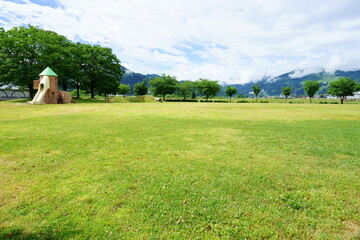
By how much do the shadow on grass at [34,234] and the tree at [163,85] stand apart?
94768 millimetres

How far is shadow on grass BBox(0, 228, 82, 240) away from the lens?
12.6ft

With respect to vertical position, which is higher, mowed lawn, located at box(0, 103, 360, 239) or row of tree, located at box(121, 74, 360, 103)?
row of tree, located at box(121, 74, 360, 103)

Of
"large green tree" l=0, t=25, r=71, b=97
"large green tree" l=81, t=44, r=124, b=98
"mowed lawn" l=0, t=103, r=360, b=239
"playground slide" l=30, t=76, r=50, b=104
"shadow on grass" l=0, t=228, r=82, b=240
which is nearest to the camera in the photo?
"shadow on grass" l=0, t=228, r=82, b=240

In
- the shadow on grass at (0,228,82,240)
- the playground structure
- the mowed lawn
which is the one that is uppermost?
the playground structure

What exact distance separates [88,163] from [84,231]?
13.7 feet

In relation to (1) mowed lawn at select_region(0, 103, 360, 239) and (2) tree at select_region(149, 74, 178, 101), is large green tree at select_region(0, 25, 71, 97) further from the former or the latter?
(1) mowed lawn at select_region(0, 103, 360, 239)

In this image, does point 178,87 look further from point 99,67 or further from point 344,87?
point 344,87

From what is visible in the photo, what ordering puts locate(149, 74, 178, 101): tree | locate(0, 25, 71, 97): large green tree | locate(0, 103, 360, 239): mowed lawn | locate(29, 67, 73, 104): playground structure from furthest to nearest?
locate(149, 74, 178, 101): tree
locate(0, 25, 71, 97): large green tree
locate(29, 67, 73, 104): playground structure
locate(0, 103, 360, 239): mowed lawn

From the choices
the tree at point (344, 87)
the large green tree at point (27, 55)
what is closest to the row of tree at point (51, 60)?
the large green tree at point (27, 55)

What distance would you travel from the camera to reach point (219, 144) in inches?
436

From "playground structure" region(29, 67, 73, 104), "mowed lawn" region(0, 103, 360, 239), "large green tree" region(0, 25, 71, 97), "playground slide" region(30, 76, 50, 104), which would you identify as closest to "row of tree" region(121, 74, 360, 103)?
"large green tree" region(0, 25, 71, 97)

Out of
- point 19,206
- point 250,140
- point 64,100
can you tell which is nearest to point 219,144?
point 250,140

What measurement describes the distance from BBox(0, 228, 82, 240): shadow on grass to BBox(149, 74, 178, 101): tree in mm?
94768

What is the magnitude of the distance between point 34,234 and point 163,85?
95.5m
